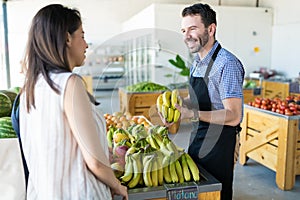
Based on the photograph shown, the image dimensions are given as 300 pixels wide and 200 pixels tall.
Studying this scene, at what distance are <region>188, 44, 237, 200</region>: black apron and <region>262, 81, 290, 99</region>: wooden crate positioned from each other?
187 inches

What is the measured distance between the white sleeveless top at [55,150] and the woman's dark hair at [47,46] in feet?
0.09

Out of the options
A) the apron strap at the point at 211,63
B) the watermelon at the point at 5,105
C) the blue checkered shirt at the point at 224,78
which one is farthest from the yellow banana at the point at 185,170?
the watermelon at the point at 5,105

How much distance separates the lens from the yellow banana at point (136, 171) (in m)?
1.38

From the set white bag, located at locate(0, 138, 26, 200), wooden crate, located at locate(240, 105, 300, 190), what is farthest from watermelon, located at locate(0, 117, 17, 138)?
wooden crate, located at locate(240, 105, 300, 190)

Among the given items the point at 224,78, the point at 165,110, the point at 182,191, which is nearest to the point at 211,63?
the point at 224,78

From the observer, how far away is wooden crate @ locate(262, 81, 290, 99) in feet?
19.5

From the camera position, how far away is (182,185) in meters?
1.35

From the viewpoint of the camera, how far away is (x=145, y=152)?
4.78ft

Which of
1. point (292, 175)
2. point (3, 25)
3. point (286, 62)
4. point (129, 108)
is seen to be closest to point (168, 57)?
point (129, 108)

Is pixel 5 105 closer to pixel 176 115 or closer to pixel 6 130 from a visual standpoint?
pixel 6 130

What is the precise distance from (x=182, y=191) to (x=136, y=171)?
0.76ft

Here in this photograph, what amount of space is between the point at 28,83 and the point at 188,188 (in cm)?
81

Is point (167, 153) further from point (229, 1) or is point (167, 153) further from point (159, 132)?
point (229, 1)

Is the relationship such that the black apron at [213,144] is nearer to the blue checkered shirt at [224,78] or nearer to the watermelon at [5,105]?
the blue checkered shirt at [224,78]
